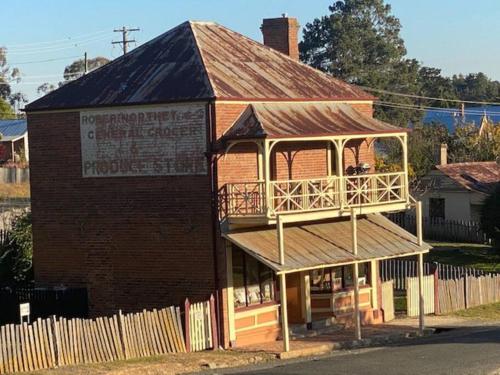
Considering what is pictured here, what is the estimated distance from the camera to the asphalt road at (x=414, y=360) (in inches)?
850

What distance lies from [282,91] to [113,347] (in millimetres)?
9041

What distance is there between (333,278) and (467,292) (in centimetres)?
717

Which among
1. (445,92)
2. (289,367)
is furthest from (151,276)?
(445,92)

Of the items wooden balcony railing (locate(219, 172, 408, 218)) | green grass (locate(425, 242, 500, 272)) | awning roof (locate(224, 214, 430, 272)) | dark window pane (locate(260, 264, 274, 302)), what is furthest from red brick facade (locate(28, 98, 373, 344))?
green grass (locate(425, 242, 500, 272))

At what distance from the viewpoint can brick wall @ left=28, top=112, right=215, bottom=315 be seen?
27031mm

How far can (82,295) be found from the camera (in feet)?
93.2

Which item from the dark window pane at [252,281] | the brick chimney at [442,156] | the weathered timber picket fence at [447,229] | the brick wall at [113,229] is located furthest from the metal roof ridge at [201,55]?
the brick chimney at [442,156]

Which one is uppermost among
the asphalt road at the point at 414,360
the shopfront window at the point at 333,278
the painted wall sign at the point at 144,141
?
the painted wall sign at the point at 144,141

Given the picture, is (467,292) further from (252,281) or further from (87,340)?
(87,340)

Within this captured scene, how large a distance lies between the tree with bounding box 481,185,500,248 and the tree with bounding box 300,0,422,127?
43.6m

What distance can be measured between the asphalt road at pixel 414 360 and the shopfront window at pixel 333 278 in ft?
12.1

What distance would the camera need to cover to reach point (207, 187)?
26719 mm

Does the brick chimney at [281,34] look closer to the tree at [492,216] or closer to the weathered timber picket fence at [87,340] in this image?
the weathered timber picket fence at [87,340]

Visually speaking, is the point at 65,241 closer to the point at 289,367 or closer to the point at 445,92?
the point at 289,367
